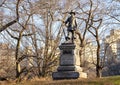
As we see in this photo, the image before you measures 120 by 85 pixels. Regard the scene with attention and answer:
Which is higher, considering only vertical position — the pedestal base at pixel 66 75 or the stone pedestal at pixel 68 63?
the stone pedestal at pixel 68 63

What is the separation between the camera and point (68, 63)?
2488 cm

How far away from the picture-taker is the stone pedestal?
951 inches

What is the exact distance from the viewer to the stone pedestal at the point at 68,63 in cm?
2416

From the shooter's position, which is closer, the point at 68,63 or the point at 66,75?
the point at 66,75

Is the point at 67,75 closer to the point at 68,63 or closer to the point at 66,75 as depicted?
the point at 66,75

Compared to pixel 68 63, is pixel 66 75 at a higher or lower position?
lower

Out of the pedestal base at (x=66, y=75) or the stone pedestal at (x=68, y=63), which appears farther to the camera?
the stone pedestal at (x=68, y=63)

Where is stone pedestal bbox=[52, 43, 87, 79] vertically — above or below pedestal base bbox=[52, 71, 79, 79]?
above

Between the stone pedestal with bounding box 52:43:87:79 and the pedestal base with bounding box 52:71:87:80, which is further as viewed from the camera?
the stone pedestal with bounding box 52:43:87:79

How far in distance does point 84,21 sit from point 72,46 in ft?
66.2

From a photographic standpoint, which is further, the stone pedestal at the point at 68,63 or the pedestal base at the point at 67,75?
the stone pedestal at the point at 68,63

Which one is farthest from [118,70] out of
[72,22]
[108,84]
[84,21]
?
[108,84]

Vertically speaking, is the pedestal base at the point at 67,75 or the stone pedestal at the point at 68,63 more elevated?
the stone pedestal at the point at 68,63

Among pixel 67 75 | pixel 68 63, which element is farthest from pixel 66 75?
pixel 68 63
